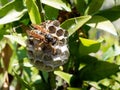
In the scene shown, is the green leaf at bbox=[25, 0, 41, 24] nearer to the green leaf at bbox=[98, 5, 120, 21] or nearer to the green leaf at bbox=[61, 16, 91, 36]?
the green leaf at bbox=[61, 16, 91, 36]

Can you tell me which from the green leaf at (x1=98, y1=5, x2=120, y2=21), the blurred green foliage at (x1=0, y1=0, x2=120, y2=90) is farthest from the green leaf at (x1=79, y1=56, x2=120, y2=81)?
the green leaf at (x1=98, y1=5, x2=120, y2=21)

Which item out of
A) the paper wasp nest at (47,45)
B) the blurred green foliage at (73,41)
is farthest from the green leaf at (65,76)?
the paper wasp nest at (47,45)

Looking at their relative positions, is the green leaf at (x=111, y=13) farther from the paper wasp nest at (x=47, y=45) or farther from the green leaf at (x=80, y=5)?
the paper wasp nest at (x=47, y=45)

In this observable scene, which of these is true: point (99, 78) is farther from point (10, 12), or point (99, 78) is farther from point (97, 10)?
point (10, 12)

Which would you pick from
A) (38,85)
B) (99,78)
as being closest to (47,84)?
(38,85)

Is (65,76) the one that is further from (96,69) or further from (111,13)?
(111,13)
